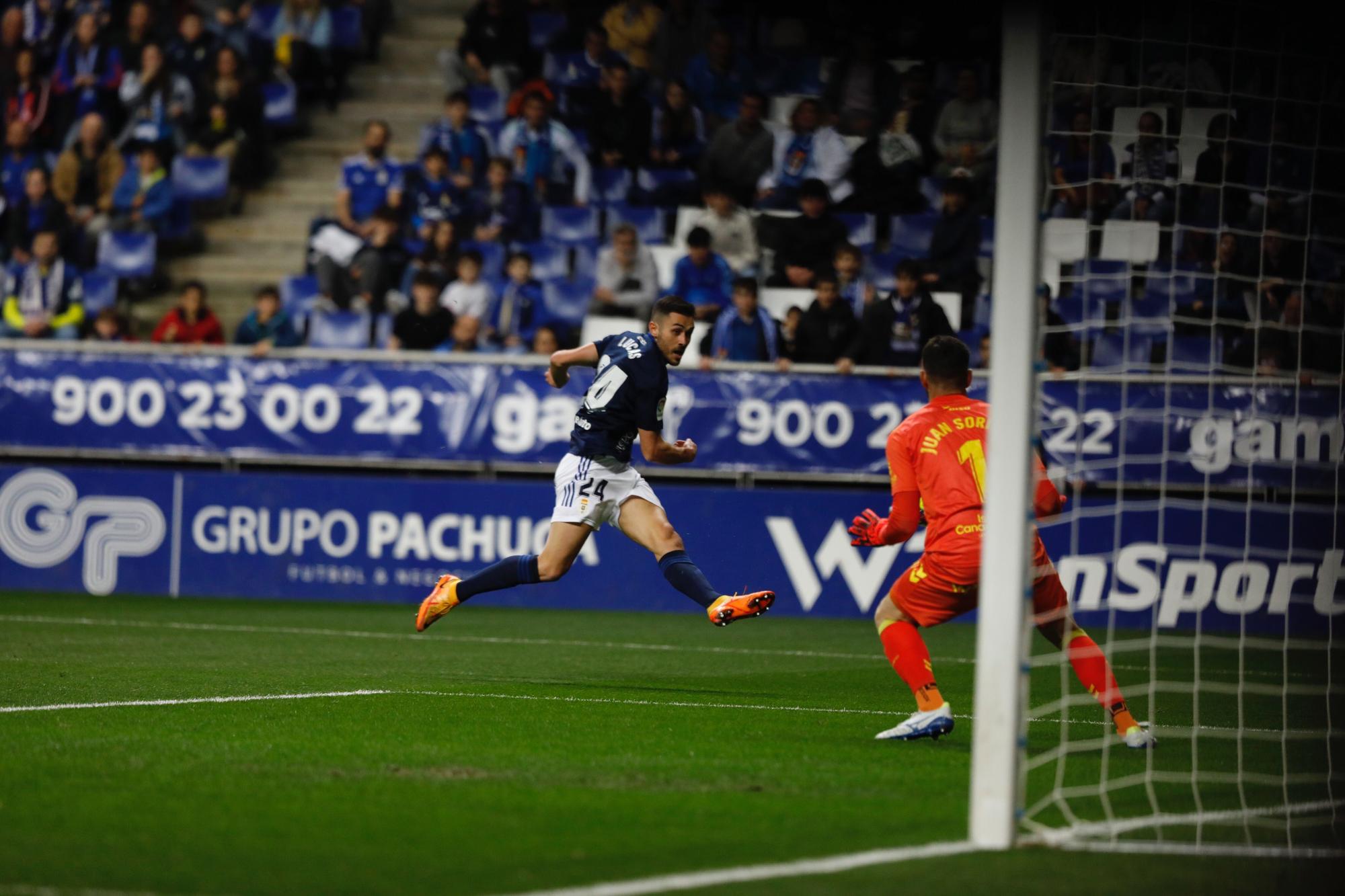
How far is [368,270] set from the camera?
18.2 metres

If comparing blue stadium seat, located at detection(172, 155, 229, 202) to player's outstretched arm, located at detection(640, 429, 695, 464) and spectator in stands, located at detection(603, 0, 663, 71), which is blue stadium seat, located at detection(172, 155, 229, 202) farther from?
player's outstretched arm, located at detection(640, 429, 695, 464)

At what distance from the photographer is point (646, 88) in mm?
19672

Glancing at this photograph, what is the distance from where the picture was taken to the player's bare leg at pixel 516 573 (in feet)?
32.7

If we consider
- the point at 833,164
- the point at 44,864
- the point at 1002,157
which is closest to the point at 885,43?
the point at 833,164

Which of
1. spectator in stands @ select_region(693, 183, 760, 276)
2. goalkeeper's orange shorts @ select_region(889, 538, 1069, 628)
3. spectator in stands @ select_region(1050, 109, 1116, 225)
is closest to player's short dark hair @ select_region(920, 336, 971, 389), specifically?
goalkeeper's orange shorts @ select_region(889, 538, 1069, 628)

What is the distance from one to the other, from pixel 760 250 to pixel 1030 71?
12051 millimetres

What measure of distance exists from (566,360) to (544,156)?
383 inches

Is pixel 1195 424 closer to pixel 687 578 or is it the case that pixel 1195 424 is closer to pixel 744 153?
pixel 744 153

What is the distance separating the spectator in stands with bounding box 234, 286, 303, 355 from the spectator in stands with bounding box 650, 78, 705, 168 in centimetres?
418

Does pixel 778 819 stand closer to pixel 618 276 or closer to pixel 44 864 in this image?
pixel 44 864

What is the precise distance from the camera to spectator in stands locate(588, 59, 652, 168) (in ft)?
62.2

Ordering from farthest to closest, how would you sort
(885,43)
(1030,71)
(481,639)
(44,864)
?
(885,43)
(481,639)
(1030,71)
(44,864)

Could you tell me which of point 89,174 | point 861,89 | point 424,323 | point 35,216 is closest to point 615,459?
point 424,323

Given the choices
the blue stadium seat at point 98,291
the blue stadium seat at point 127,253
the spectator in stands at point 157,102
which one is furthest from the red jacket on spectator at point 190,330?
the spectator in stands at point 157,102
